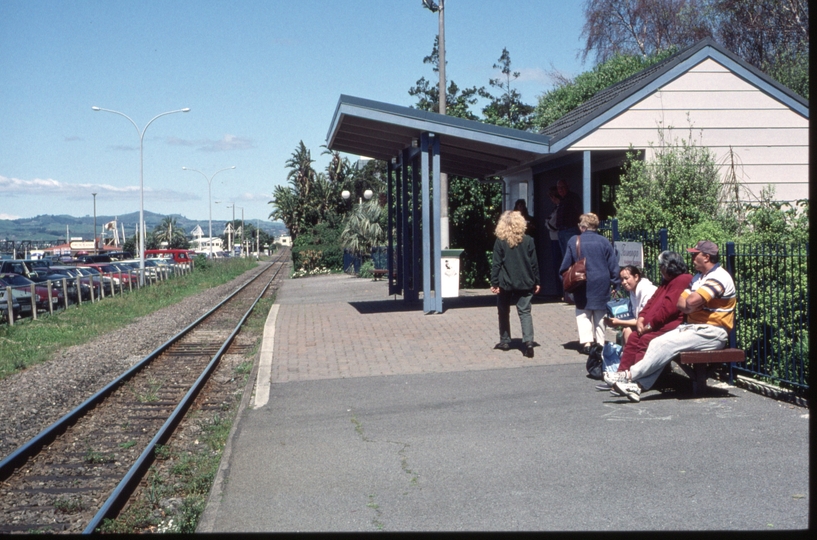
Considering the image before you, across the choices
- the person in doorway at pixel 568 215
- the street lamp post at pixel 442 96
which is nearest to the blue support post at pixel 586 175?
the person in doorway at pixel 568 215

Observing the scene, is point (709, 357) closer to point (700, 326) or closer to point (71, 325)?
point (700, 326)

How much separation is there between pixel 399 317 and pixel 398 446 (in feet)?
27.6

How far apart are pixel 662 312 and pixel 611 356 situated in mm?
872

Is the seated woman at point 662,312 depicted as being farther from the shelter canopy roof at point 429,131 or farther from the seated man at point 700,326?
the shelter canopy roof at point 429,131

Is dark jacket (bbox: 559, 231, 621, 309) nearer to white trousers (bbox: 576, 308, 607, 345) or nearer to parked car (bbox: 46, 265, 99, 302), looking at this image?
white trousers (bbox: 576, 308, 607, 345)

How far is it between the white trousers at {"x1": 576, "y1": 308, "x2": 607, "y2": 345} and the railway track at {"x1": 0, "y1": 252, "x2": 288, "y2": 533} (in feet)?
14.8

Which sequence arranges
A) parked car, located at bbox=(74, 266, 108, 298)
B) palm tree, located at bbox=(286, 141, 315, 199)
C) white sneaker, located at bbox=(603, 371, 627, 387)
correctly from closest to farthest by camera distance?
white sneaker, located at bbox=(603, 371, 627, 387) < parked car, located at bbox=(74, 266, 108, 298) < palm tree, located at bbox=(286, 141, 315, 199)

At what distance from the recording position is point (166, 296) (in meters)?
29.7

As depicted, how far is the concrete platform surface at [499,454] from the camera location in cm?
475

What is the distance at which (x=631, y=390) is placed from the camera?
7359 millimetres

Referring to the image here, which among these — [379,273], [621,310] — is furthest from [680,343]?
[379,273]

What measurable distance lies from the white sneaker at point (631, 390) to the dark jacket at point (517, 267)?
2559 millimetres

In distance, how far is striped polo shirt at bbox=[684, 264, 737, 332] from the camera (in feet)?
23.2

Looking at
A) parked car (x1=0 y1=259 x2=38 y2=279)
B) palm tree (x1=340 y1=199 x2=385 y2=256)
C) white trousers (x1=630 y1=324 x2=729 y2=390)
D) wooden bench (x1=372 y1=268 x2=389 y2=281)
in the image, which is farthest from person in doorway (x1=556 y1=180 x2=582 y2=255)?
parked car (x1=0 y1=259 x2=38 y2=279)
